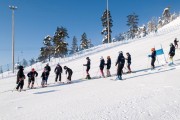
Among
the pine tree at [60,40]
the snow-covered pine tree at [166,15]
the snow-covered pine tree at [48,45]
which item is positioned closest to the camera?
the pine tree at [60,40]

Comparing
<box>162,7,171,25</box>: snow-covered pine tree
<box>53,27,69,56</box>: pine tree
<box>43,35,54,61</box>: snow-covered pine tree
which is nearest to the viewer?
<box>53,27,69,56</box>: pine tree

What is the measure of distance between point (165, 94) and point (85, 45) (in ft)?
273

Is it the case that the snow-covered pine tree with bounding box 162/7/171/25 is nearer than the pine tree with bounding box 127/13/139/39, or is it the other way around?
the pine tree with bounding box 127/13/139/39

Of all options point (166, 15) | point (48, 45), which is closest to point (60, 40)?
point (48, 45)

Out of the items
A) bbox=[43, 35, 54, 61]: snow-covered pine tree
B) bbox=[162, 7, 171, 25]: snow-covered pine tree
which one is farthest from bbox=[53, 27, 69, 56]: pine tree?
bbox=[162, 7, 171, 25]: snow-covered pine tree

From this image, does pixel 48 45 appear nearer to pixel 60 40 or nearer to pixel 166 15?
pixel 60 40

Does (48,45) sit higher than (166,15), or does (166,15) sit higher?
(166,15)

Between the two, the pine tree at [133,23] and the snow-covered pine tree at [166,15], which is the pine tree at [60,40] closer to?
the pine tree at [133,23]

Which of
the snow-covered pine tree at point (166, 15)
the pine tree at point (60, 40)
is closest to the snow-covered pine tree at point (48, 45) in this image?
the pine tree at point (60, 40)

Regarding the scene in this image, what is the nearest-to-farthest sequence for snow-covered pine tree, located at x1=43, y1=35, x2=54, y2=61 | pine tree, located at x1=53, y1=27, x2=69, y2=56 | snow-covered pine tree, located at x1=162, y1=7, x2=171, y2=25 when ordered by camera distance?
1. pine tree, located at x1=53, y1=27, x2=69, y2=56
2. snow-covered pine tree, located at x1=43, y1=35, x2=54, y2=61
3. snow-covered pine tree, located at x1=162, y1=7, x2=171, y2=25

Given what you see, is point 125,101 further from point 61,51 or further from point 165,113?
point 61,51

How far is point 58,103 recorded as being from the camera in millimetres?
11266

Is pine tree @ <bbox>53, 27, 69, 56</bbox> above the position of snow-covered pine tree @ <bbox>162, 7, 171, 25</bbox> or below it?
below

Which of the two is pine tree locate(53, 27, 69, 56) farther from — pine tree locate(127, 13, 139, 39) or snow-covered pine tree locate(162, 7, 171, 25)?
snow-covered pine tree locate(162, 7, 171, 25)
